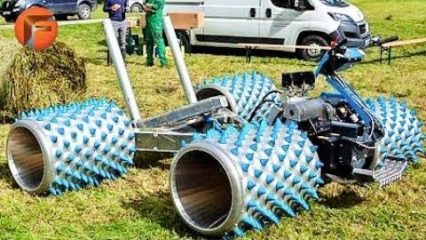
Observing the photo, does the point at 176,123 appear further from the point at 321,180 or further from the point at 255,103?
the point at 321,180

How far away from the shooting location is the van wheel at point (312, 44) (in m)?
14.9

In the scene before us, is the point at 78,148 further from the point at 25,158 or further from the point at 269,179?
the point at 269,179

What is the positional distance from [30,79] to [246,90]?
273 centimetres

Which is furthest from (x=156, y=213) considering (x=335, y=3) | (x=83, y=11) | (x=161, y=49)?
(x=83, y=11)

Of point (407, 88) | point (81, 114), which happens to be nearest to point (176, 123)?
point (81, 114)

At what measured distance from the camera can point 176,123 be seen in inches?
232

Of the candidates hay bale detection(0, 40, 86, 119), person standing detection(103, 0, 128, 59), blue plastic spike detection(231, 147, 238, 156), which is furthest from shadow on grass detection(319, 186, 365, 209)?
person standing detection(103, 0, 128, 59)

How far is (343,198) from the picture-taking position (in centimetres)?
538

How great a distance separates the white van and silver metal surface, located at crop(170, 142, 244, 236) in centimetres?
1008

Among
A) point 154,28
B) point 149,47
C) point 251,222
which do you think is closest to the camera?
point 251,222

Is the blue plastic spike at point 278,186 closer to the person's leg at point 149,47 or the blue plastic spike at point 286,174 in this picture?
the blue plastic spike at point 286,174

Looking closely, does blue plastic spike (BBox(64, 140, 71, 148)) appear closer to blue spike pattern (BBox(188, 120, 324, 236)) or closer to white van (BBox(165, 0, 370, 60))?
blue spike pattern (BBox(188, 120, 324, 236))

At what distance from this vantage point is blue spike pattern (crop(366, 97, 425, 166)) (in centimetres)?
563

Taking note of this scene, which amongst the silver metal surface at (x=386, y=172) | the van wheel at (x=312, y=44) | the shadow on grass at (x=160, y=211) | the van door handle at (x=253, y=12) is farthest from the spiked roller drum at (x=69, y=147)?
the van door handle at (x=253, y=12)
